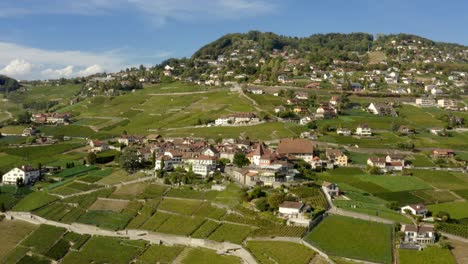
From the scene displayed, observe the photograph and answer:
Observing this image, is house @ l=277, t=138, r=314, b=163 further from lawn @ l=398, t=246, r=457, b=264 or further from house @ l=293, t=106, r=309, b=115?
lawn @ l=398, t=246, r=457, b=264

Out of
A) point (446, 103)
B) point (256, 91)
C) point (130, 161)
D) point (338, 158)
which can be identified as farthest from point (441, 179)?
point (256, 91)

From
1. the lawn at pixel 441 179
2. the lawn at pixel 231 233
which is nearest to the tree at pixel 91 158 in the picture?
the lawn at pixel 231 233

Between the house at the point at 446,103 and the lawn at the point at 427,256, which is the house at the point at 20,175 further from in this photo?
the house at the point at 446,103

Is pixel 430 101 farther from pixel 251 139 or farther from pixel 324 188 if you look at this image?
pixel 324 188

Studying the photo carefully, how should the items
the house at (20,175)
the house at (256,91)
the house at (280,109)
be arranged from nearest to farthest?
the house at (20,175)
the house at (280,109)
the house at (256,91)

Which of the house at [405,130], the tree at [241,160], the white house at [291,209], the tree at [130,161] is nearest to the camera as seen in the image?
the white house at [291,209]

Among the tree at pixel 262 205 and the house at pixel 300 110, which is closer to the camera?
the tree at pixel 262 205
